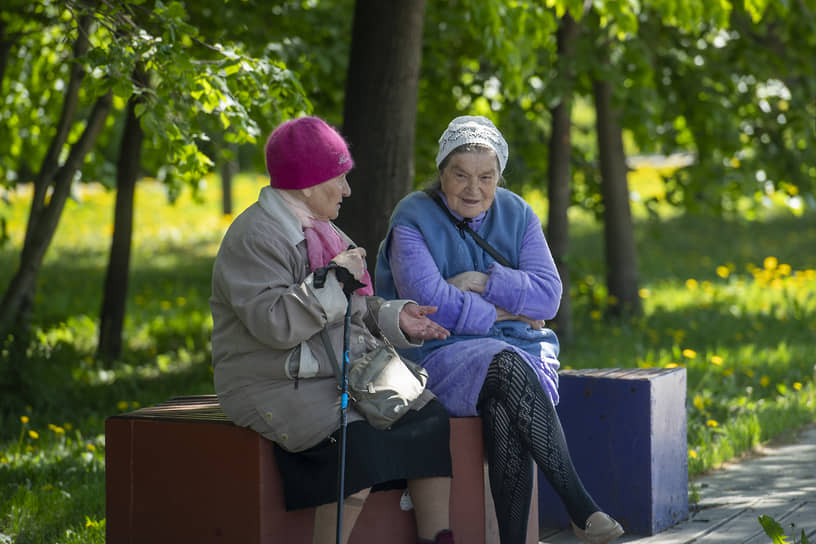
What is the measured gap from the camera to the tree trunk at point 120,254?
28.8ft

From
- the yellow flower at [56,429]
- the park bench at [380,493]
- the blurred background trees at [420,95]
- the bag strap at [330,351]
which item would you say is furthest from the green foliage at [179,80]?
the bag strap at [330,351]

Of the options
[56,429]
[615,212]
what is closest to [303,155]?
[56,429]

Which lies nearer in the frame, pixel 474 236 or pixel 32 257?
pixel 474 236

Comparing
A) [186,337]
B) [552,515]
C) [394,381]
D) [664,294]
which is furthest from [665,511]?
[664,294]

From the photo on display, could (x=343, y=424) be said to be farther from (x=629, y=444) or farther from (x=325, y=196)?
(x=629, y=444)

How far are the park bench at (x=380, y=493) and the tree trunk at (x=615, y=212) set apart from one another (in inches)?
228

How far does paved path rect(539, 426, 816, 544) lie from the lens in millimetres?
4238

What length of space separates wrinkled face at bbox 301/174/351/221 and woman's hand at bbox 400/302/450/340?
0.45 metres

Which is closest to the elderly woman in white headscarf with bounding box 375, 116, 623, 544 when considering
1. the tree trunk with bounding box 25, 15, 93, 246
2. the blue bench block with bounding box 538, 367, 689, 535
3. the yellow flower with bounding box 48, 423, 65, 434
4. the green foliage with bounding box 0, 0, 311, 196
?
the blue bench block with bounding box 538, 367, 689, 535

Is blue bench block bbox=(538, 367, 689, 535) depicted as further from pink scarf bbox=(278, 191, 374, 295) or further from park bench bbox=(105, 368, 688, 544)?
pink scarf bbox=(278, 191, 374, 295)

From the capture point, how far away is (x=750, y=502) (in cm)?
470

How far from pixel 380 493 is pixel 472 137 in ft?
4.58

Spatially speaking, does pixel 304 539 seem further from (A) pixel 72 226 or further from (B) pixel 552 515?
(A) pixel 72 226

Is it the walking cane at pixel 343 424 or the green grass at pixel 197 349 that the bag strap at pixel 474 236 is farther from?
the green grass at pixel 197 349
